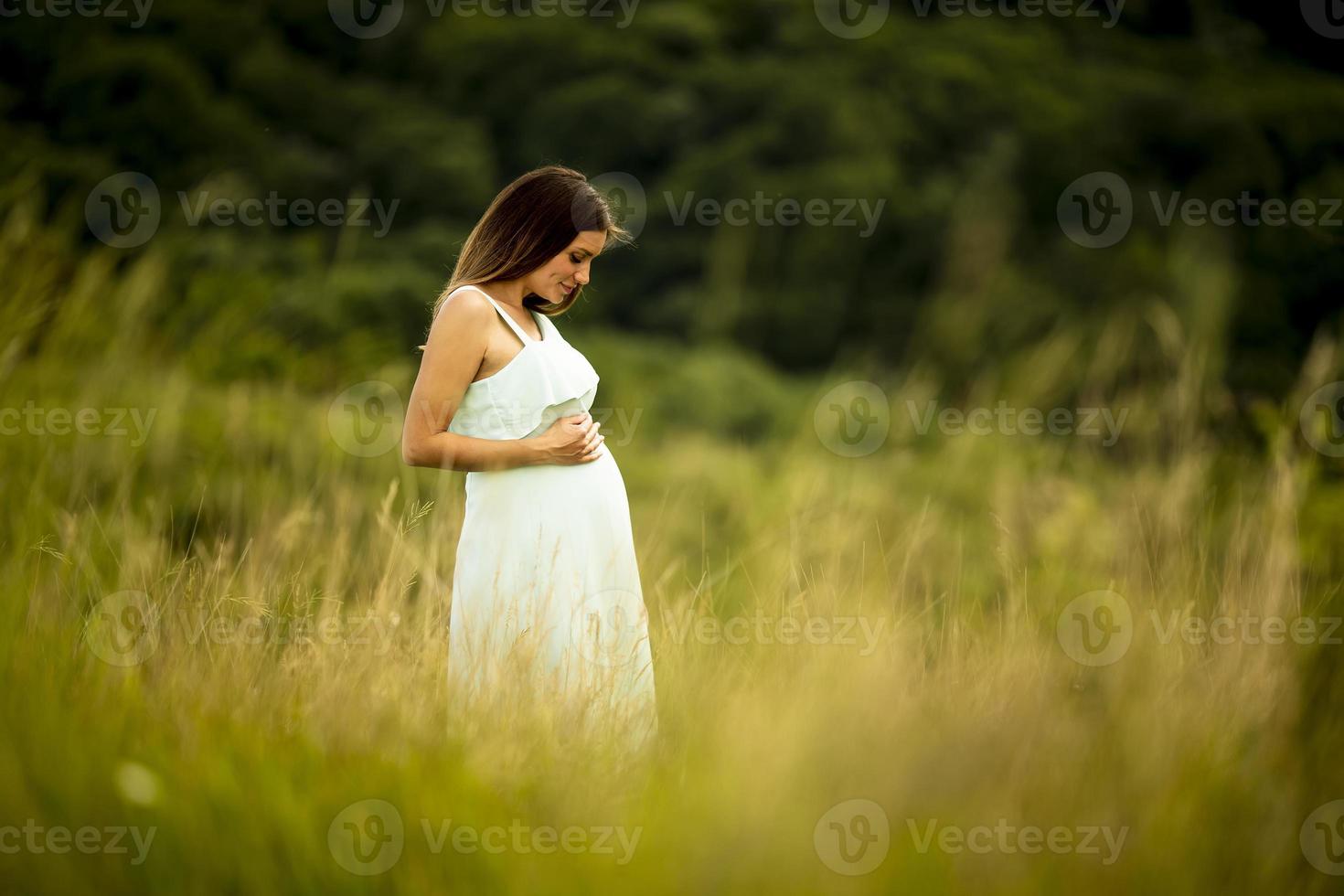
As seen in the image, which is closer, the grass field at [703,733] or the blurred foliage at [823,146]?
the grass field at [703,733]

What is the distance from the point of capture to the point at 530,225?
2.54 meters

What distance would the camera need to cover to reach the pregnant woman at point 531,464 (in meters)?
2.29

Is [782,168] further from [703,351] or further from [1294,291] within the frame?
[1294,291]

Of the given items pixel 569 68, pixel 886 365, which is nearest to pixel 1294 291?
pixel 886 365

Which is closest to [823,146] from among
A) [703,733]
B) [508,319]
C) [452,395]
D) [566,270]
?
[566,270]

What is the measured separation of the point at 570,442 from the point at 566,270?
0.45 meters

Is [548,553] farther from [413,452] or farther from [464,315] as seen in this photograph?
[464,315]

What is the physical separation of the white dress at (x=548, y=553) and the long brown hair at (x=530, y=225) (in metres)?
0.12

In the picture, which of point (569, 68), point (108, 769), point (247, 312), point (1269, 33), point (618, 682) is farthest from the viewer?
point (1269, 33)

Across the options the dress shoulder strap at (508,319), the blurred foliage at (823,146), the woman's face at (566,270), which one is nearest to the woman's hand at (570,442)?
the dress shoulder strap at (508,319)

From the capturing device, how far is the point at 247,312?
6105 mm

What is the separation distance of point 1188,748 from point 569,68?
9.93 metres

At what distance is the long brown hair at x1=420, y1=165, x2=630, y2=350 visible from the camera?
8.31 ft

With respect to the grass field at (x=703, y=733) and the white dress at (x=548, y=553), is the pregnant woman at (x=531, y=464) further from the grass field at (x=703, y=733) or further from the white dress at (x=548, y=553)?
the grass field at (x=703, y=733)
